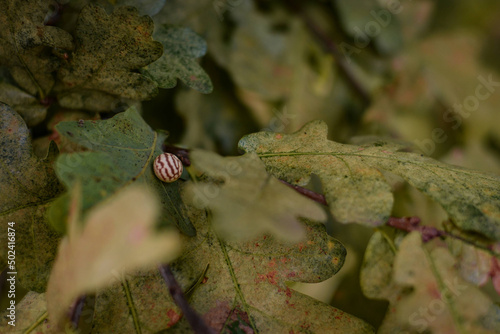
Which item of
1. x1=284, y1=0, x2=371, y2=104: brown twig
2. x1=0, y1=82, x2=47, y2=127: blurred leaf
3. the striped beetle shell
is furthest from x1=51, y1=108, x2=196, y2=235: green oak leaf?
x1=284, y1=0, x2=371, y2=104: brown twig

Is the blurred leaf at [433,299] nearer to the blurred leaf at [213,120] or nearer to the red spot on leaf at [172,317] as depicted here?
the red spot on leaf at [172,317]

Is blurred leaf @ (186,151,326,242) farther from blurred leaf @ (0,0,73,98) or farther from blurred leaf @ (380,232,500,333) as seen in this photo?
blurred leaf @ (0,0,73,98)

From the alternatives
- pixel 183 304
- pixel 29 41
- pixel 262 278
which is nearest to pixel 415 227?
pixel 262 278

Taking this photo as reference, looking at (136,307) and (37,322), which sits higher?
(136,307)

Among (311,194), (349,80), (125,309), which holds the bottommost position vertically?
(125,309)

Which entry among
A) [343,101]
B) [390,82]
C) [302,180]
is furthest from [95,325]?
[390,82]

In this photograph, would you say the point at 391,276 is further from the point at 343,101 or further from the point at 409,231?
the point at 343,101

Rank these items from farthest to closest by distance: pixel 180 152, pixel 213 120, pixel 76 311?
pixel 213 120 < pixel 180 152 < pixel 76 311

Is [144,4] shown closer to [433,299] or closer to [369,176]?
[369,176]
